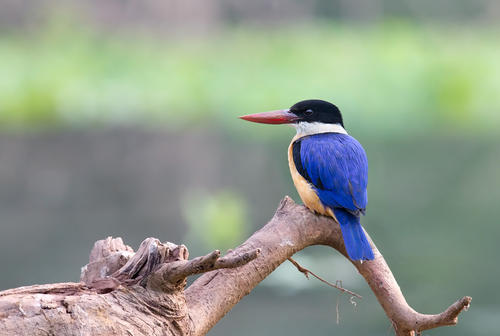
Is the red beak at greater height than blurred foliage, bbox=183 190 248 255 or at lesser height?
greater

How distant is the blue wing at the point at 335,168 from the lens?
2.50 m

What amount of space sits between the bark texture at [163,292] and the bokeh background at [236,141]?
258 centimetres

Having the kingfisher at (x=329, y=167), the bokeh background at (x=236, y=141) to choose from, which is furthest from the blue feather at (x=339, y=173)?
the bokeh background at (x=236, y=141)

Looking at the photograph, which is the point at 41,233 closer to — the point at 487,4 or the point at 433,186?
the point at 433,186

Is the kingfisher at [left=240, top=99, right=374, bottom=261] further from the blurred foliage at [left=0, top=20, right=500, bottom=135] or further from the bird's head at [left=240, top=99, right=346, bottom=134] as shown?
the blurred foliage at [left=0, top=20, right=500, bottom=135]

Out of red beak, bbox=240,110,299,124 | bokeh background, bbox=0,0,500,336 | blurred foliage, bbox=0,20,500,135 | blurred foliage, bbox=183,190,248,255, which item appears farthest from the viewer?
blurred foliage, bbox=0,20,500,135

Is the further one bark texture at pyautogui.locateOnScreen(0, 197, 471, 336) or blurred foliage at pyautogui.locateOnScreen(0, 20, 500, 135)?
blurred foliage at pyautogui.locateOnScreen(0, 20, 500, 135)

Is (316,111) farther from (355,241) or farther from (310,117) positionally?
(355,241)

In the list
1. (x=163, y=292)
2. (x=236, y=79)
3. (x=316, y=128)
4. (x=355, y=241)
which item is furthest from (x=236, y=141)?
(x=163, y=292)

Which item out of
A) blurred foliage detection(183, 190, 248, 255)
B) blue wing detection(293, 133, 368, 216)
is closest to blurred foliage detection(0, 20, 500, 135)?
blurred foliage detection(183, 190, 248, 255)

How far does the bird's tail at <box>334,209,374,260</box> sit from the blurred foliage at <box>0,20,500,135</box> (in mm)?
4468

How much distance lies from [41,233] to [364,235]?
13.2ft

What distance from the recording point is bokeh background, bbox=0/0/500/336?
17.5ft

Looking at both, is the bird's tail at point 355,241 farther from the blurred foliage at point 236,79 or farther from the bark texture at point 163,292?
the blurred foliage at point 236,79
